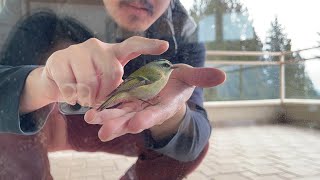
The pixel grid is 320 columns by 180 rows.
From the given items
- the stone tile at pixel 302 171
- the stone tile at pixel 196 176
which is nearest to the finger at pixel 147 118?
the stone tile at pixel 196 176

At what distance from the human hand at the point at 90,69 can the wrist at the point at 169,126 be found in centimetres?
8

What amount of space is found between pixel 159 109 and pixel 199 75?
44mm

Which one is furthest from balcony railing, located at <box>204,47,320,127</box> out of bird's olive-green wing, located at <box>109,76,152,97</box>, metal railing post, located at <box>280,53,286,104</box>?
bird's olive-green wing, located at <box>109,76,152,97</box>

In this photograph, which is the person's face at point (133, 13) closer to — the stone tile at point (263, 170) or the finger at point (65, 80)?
the finger at point (65, 80)

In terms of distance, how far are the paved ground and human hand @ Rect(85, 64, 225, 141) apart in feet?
0.28

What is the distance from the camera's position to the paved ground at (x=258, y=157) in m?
0.36

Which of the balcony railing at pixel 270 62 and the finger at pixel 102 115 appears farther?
the balcony railing at pixel 270 62

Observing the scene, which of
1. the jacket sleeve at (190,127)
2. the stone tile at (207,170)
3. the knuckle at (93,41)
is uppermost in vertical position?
the knuckle at (93,41)

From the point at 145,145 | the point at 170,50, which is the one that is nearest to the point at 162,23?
the point at 170,50

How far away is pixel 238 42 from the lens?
343mm

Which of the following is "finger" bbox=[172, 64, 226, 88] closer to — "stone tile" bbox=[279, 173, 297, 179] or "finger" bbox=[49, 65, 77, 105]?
"finger" bbox=[49, 65, 77, 105]

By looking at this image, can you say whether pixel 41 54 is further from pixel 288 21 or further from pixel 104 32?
pixel 288 21

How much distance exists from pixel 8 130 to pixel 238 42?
243 mm

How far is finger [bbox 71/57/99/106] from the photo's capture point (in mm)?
236
